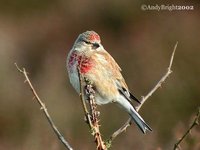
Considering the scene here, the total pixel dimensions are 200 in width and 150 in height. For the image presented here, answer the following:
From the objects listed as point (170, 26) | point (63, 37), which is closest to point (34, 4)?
point (63, 37)

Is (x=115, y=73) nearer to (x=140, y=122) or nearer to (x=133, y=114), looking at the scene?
(x=133, y=114)

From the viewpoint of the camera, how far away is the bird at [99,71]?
508cm

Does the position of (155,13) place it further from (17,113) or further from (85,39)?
(85,39)

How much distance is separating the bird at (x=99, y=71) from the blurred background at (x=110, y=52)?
40 centimetres

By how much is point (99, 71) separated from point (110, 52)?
24.7 ft

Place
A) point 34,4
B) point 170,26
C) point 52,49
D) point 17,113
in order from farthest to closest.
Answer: point 34,4, point 52,49, point 170,26, point 17,113

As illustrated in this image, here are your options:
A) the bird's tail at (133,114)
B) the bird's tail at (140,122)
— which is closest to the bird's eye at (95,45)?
the bird's tail at (133,114)

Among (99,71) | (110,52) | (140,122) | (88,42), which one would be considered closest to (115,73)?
(99,71)

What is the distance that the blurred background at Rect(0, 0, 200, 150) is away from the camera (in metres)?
7.25

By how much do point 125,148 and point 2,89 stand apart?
14.1 feet

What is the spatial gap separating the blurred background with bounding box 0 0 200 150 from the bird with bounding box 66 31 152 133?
404mm

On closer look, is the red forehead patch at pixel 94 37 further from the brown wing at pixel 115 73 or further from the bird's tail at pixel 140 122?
the bird's tail at pixel 140 122

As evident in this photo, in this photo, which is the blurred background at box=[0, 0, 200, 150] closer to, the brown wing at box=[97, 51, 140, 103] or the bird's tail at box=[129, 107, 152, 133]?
the bird's tail at box=[129, 107, 152, 133]

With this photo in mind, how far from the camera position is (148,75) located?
432 inches
